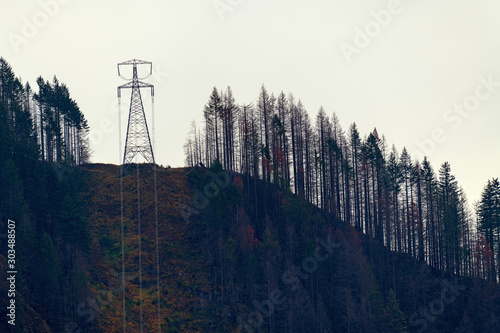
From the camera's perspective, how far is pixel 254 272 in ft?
214

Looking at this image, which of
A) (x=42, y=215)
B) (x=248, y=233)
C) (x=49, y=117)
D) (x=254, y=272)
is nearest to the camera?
(x=42, y=215)

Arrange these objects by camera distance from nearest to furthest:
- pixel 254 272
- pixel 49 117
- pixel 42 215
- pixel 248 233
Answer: pixel 42 215 < pixel 254 272 < pixel 248 233 < pixel 49 117

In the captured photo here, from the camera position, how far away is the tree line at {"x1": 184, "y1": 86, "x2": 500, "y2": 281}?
84.6 meters

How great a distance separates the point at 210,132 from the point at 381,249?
97.1 ft

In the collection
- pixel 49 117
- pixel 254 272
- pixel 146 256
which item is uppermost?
pixel 49 117

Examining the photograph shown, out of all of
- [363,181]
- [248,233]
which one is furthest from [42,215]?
[363,181]

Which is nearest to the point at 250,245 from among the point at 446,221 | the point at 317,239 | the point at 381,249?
the point at 317,239

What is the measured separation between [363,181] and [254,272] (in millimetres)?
30259

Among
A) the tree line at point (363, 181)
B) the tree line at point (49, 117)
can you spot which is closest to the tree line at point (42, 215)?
the tree line at point (49, 117)

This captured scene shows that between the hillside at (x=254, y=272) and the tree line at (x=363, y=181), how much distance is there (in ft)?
12.6

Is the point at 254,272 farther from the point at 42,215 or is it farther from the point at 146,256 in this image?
the point at 42,215

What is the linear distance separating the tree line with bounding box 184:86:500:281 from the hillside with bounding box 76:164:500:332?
12.6ft

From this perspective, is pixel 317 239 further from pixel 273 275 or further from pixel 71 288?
pixel 71 288

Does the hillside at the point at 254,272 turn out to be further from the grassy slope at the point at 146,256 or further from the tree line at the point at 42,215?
the tree line at the point at 42,215
